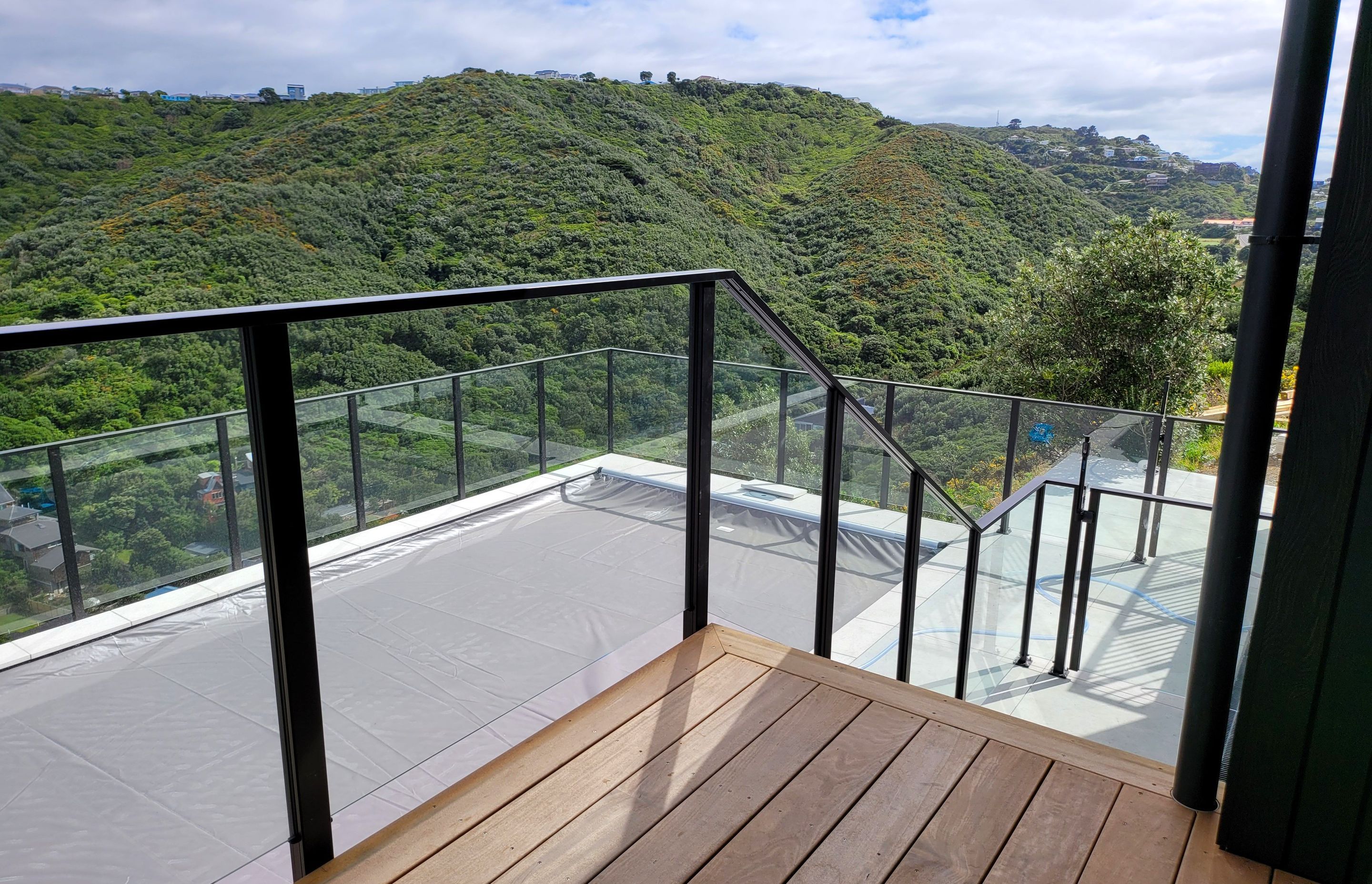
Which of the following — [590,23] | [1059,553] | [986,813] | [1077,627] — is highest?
[590,23]

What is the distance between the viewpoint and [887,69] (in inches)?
1305

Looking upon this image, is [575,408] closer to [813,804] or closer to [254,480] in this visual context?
[254,480]

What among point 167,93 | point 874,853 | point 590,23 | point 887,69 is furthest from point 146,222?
point 887,69

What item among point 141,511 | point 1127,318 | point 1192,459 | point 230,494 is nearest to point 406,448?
point 230,494

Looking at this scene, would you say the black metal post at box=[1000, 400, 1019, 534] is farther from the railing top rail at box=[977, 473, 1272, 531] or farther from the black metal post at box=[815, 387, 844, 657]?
the black metal post at box=[815, 387, 844, 657]

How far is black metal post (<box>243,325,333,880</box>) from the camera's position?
128cm

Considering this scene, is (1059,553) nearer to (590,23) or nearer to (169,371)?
(169,371)

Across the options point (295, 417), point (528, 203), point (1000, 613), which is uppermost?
point (528, 203)

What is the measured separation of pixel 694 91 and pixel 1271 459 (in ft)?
98.8

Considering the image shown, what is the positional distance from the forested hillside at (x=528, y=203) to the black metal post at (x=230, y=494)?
745 inches

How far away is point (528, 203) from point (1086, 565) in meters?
20.5

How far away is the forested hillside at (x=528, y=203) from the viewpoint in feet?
60.6

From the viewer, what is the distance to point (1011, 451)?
908 cm

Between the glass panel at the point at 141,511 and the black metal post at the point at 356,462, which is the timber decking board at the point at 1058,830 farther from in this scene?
the glass panel at the point at 141,511
